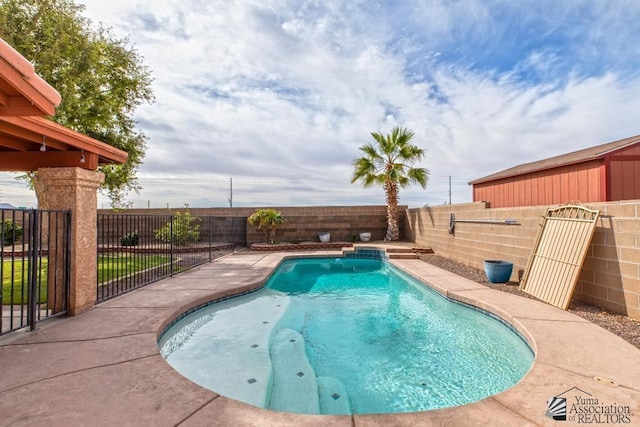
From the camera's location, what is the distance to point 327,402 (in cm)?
278

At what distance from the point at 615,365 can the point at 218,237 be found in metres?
13.8

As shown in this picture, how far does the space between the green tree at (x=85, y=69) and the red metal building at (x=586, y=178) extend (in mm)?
13808

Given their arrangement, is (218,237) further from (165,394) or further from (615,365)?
(615,365)

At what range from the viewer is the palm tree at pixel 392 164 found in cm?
1240

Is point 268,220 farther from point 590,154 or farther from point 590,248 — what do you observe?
point 590,154

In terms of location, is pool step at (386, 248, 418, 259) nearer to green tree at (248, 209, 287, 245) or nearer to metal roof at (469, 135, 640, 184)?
metal roof at (469, 135, 640, 184)

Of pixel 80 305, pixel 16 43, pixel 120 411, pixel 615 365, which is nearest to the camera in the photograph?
pixel 120 411

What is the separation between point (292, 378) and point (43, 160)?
434cm

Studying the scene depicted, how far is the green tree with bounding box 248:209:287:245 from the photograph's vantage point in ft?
43.1

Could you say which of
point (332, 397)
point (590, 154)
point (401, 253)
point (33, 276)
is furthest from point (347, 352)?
point (590, 154)

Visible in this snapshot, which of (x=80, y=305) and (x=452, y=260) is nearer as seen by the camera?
(x=80, y=305)

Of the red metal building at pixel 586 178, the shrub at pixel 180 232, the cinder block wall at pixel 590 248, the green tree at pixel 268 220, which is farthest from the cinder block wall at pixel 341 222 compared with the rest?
the red metal building at pixel 586 178

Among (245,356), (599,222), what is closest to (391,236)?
(599,222)

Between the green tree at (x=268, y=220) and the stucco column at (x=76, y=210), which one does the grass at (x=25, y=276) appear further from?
the green tree at (x=268, y=220)
